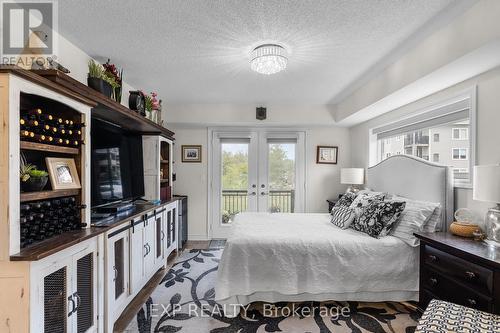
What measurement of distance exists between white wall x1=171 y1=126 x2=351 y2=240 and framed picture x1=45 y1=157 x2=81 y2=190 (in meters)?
2.85

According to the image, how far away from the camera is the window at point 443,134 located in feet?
7.56

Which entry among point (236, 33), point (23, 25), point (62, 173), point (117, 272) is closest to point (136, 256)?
point (117, 272)

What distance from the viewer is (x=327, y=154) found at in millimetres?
4617

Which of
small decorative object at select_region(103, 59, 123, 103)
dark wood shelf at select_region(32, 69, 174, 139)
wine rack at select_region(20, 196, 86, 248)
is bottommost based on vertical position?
wine rack at select_region(20, 196, 86, 248)

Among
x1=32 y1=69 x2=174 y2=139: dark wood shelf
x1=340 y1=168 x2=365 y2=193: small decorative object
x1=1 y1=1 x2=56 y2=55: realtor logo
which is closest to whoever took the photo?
x1=32 y1=69 x2=174 y2=139: dark wood shelf

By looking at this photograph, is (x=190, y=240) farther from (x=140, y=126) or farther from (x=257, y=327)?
(x=257, y=327)

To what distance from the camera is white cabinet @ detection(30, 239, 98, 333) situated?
130cm

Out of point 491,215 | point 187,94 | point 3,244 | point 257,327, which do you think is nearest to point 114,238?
point 3,244

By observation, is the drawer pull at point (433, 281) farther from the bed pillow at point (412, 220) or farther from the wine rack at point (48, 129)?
the wine rack at point (48, 129)

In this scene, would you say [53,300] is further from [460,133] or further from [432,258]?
[460,133]

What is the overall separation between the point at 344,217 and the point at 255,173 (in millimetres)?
2089

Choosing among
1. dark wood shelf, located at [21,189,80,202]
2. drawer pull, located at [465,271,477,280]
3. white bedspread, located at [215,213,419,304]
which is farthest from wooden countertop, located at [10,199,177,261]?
drawer pull, located at [465,271,477,280]

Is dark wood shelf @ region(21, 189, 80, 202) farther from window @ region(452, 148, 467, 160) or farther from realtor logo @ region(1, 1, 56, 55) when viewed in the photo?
window @ region(452, 148, 467, 160)

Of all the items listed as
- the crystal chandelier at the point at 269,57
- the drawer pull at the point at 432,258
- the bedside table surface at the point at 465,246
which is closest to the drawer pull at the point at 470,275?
the bedside table surface at the point at 465,246
